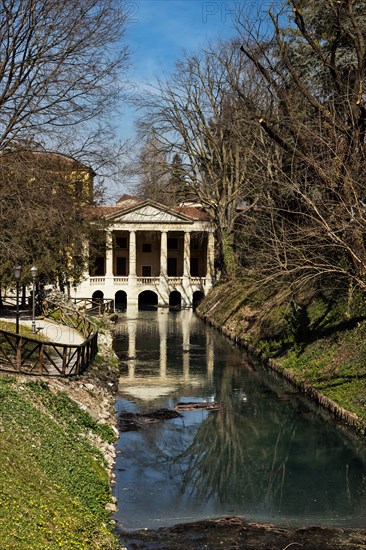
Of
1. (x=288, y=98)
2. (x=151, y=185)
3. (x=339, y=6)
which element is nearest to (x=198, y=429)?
(x=288, y=98)

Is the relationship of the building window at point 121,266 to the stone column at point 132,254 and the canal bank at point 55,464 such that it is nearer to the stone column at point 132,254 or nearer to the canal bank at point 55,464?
the stone column at point 132,254

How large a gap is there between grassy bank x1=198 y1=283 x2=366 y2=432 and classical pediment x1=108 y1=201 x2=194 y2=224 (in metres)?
31.1

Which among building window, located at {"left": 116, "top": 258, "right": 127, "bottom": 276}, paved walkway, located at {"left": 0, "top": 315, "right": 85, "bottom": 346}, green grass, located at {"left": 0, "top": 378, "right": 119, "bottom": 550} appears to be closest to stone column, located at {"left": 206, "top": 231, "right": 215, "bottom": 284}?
building window, located at {"left": 116, "top": 258, "right": 127, "bottom": 276}

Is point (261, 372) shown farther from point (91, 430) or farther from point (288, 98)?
point (91, 430)

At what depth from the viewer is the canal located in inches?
495

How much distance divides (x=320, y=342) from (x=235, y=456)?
31.0 ft

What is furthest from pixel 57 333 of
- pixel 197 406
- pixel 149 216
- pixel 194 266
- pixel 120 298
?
pixel 194 266

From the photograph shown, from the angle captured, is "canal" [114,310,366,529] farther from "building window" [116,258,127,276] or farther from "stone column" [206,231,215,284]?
"building window" [116,258,127,276]

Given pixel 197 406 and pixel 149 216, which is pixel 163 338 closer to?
pixel 197 406

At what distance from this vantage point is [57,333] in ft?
95.5

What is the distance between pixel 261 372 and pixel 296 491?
42.8 ft

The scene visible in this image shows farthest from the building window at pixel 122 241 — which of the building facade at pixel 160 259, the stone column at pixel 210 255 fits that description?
the stone column at pixel 210 255

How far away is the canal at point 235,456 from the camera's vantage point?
12.6m

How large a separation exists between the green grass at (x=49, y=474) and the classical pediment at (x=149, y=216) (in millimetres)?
51901
